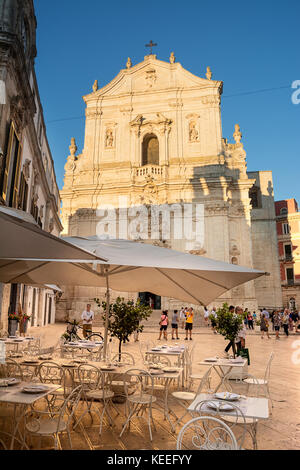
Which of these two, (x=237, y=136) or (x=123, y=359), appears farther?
(x=237, y=136)

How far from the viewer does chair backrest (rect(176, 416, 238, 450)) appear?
248 cm

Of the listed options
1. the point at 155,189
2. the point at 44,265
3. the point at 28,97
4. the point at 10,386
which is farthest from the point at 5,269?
the point at 155,189

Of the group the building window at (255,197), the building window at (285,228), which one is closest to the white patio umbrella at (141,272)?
the building window at (255,197)

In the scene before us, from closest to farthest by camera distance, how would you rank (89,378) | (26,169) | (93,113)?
1. (89,378)
2. (26,169)
3. (93,113)

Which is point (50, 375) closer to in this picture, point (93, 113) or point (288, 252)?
point (93, 113)

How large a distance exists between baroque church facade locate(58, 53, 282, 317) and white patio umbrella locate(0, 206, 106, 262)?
22132 mm

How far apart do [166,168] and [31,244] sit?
25.2 meters

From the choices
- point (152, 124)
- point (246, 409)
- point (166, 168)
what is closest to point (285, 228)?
point (166, 168)

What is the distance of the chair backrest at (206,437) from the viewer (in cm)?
248

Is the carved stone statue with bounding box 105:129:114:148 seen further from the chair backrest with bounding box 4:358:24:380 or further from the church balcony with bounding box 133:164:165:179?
the chair backrest with bounding box 4:358:24:380

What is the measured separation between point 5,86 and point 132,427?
9.28 m

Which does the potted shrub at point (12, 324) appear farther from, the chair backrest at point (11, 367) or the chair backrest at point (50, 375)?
the chair backrest at point (11, 367)

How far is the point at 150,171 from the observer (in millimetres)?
27641

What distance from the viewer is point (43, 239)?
3051 millimetres
